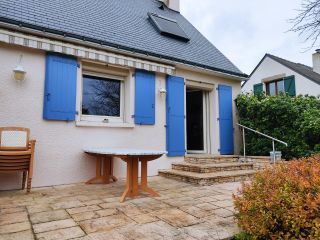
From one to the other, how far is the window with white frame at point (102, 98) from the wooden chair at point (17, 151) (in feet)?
5.75

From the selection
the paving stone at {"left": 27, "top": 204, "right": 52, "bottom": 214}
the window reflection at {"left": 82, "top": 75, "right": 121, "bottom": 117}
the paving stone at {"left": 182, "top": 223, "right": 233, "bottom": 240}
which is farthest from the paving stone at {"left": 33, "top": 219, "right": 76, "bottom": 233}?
the window reflection at {"left": 82, "top": 75, "right": 121, "bottom": 117}

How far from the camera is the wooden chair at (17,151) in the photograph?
4.92 m

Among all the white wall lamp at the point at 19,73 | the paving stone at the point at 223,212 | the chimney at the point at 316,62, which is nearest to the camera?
the paving stone at the point at 223,212

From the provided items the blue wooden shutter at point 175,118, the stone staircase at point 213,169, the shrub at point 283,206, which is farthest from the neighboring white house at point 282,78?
the shrub at point 283,206

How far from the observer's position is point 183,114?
27.8 feet

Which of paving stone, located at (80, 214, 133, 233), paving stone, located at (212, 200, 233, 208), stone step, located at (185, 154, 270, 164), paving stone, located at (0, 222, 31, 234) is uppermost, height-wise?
stone step, located at (185, 154, 270, 164)

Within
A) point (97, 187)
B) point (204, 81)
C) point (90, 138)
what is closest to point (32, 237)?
point (97, 187)

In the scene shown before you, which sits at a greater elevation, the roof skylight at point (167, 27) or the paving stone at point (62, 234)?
the roof skylight at point (167, 27)

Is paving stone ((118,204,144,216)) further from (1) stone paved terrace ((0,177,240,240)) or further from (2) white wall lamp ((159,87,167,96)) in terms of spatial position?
(2) white wall lamp ((159,87,167,96))

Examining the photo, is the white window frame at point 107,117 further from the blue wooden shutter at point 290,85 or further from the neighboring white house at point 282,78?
the blue wooden shutter at point 290,85

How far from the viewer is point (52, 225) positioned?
10.8ft

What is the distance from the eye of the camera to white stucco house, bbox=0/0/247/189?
233 inches

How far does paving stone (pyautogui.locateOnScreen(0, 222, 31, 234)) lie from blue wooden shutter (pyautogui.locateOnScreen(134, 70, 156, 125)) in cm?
447

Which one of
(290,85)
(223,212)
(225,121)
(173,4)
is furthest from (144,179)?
(290,85)
